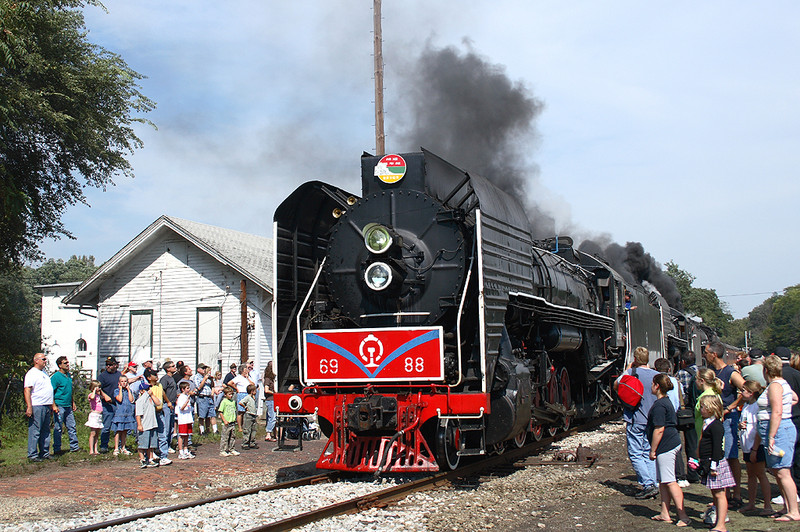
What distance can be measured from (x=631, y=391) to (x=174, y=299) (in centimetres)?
1687

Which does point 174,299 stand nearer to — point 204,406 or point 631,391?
point 204,406

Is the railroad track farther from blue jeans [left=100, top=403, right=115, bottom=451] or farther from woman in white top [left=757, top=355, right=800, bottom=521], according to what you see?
blue jeans [left=100, top=403, right=115, bottom=451]

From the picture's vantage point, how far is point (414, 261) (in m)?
8.41

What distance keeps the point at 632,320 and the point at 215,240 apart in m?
13.1

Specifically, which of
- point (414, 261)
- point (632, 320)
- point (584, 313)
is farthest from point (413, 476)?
point (632, 320)

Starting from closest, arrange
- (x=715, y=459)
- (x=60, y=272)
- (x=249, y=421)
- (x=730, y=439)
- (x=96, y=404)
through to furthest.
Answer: (x=715, y=459), (x=730, y=439), (x=96, y=404), (x=249, y=421), (x=60, y=272)

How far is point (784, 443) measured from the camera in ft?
21.6

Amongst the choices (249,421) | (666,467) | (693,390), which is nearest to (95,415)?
(249,421)

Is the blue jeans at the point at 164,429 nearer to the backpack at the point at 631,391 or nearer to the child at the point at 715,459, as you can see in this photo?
the backpack at the point at 631,391

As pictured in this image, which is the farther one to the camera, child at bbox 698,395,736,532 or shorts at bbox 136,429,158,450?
shorts at bbox 136,429,158,450

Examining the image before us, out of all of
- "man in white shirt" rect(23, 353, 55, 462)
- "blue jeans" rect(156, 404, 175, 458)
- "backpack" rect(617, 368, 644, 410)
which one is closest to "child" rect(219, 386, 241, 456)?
"blue jeans" rect(156, 404, 175, 458)

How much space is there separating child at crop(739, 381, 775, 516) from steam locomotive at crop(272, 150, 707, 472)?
2354mm

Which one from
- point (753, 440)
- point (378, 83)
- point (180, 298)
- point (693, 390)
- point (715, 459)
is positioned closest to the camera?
point (715, 459)

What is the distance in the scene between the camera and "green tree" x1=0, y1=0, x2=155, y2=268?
1689 centimetres
